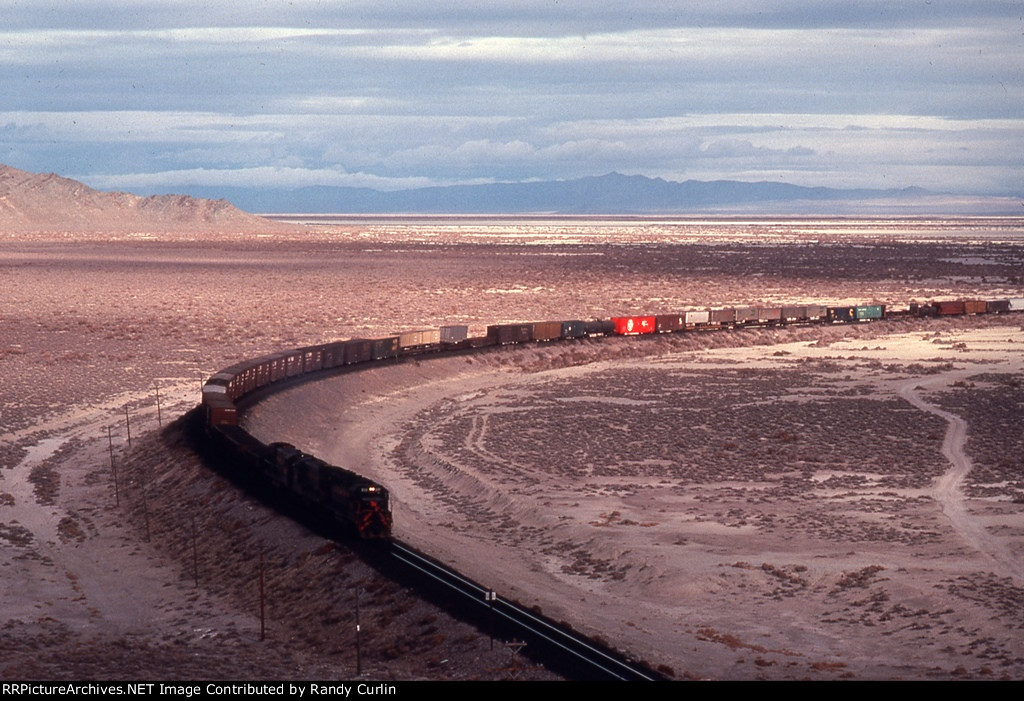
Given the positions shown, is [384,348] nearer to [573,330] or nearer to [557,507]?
[573,330]

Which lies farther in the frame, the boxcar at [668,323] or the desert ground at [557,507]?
the boxcar at [668,323]

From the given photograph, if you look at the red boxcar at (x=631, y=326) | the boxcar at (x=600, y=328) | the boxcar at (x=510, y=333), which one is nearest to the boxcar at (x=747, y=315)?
the red boxcar at (x=631, y=326)

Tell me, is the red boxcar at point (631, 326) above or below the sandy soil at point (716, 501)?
above

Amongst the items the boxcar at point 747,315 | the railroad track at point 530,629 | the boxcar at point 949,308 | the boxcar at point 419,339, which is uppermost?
the boxcar at point 419,339

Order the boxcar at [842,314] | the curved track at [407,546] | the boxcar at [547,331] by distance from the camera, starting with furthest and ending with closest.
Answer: the boxcar at [842,314]
the boxcar at [547,331]
the curved track at [407,546]

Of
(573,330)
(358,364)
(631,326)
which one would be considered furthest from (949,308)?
(358,364)

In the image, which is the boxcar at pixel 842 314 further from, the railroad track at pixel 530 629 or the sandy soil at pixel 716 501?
the railroad track at pixel 530 629

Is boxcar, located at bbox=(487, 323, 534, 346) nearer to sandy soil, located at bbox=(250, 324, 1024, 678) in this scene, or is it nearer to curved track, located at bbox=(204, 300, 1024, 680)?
curved track, located at bbox=(204, 300, 1024, 680)
